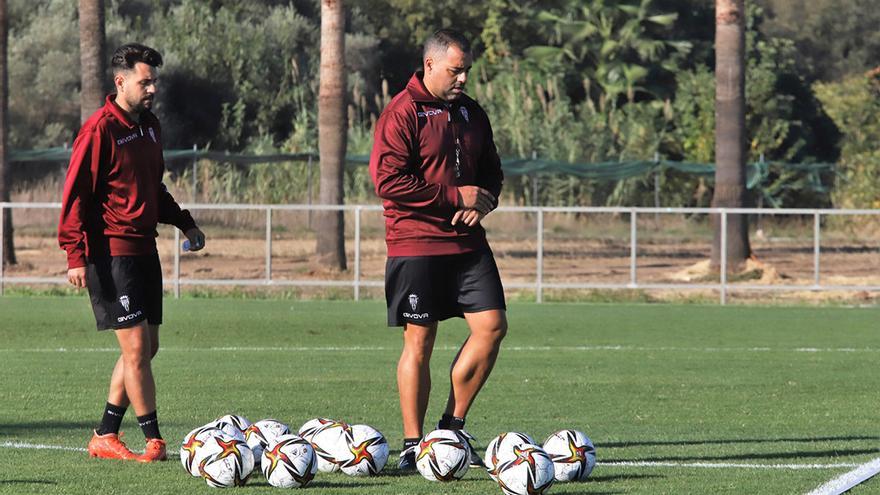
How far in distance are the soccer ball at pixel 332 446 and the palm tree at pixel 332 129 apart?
20212 millimetres

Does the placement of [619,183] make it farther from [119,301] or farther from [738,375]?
[119,301]

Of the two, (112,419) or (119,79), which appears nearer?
(119,79)

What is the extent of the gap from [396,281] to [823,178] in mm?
38674

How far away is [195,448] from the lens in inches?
338

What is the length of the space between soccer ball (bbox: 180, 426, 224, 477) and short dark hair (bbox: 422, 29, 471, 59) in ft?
7.69

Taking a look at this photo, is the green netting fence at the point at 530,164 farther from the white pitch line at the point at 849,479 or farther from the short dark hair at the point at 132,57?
the white pitch line at the point at 849,479

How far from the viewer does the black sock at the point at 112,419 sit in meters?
9.63

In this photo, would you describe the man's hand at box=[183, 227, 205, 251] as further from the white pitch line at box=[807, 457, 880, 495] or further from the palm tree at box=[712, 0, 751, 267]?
the palm tree at box=[712, 0, 751, 267]

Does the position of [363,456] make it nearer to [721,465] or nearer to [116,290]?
[116,290]

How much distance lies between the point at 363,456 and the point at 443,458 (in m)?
0.46

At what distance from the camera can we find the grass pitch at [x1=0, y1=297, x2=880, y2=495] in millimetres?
9055

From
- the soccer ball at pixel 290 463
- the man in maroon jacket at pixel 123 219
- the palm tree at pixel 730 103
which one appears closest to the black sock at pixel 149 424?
the man in maroon jacket at pixel 123 219

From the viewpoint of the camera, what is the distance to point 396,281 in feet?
30.3

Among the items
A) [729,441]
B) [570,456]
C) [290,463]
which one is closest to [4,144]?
[729,441]
